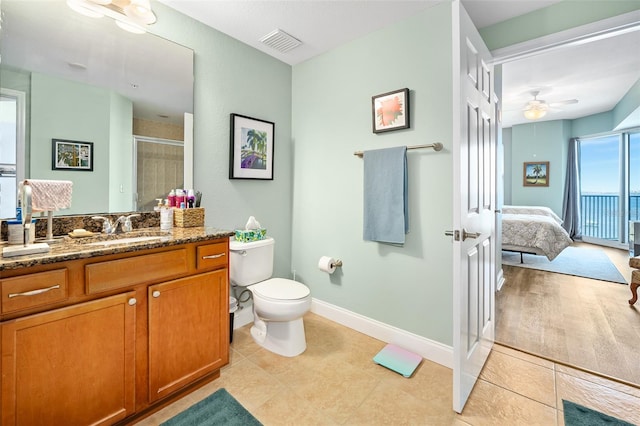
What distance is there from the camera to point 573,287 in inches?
131

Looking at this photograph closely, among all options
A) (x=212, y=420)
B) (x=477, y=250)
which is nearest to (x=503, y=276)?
(x=477, y=250)

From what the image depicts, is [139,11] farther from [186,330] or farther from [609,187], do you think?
[609,187]

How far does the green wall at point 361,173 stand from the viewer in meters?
1.92

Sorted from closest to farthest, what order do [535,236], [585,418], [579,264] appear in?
[585,418], [535,236], [579,264]

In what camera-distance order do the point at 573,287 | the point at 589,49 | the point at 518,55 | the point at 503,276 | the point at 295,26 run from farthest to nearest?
1. the point at 503,276
2. the point at 573,287
3. the point at 589,49
4. the point at 295,26
5. the point at 518,55

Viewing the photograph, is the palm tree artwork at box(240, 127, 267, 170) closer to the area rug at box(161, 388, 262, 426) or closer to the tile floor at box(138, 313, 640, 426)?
the tile floor at box(138, 313, 640, 426)

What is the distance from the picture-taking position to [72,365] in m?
1.17

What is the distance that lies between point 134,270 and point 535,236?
4.74m

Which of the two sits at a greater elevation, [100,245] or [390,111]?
[390,111]

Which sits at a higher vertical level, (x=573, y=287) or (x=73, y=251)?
(x=73, y=251)

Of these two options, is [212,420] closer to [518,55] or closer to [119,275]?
[119,275]

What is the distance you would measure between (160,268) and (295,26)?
1903mm

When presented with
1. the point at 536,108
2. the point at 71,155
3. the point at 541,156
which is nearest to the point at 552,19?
the point at 71,155

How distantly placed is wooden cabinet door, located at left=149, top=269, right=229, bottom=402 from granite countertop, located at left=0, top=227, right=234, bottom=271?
0.71ft
